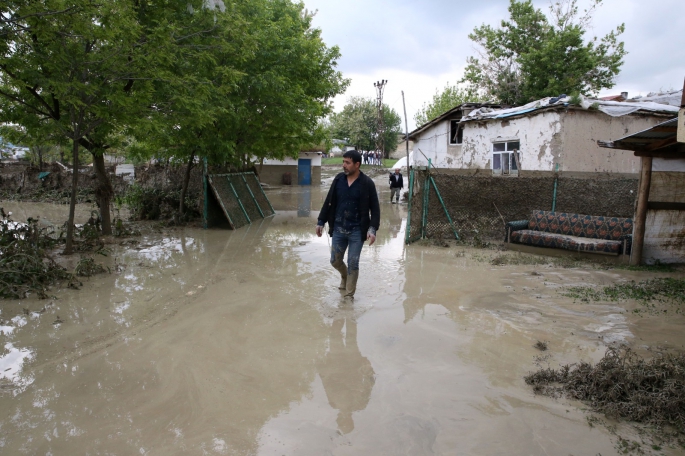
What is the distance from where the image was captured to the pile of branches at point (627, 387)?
343 centimetres

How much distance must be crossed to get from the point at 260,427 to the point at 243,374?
2.90ft

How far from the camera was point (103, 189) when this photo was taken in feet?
35.8

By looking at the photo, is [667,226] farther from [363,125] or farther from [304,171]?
[363,125]

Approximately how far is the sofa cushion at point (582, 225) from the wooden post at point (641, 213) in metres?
0.28

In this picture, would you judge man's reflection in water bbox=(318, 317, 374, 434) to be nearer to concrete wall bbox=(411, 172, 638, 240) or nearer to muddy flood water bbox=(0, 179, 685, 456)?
muddy flood water bbox=(0, 179, 685, 456)

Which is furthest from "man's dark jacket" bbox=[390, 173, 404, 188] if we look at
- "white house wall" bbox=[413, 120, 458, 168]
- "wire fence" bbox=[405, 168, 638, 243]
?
"wire fence" bbox=[405, 168, 638, 243]

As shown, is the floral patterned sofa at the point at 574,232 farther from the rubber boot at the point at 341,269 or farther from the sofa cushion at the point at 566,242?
the rubber boot at the point at 341,269

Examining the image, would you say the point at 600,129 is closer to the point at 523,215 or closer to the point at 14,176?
the point at 523,215

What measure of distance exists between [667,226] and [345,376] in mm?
7718

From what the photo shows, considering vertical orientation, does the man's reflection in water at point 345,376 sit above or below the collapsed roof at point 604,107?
below

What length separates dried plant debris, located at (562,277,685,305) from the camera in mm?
6605

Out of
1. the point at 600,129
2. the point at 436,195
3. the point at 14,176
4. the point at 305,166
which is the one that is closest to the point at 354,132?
the point at 305,166

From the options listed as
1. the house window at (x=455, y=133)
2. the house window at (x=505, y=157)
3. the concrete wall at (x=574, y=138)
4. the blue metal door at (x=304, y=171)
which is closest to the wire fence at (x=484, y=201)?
the concrete wall at (x=574, y=138)

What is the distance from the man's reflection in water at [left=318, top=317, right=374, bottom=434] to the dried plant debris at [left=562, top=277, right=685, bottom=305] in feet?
12.0
